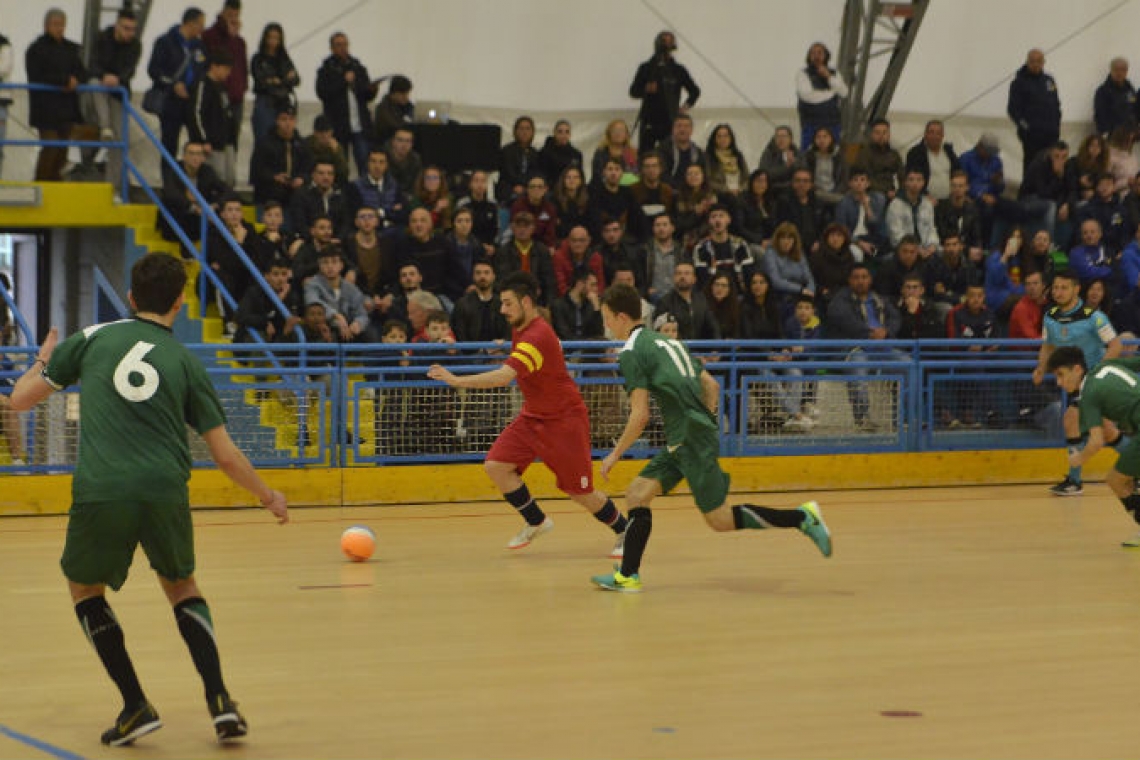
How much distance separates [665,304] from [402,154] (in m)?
3.19

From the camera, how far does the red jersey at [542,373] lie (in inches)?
457

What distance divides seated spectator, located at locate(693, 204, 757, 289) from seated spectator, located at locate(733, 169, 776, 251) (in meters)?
0.56

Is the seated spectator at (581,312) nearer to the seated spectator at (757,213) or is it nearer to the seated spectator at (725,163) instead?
the seated spectator at (757,213)

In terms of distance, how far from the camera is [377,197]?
1772cm

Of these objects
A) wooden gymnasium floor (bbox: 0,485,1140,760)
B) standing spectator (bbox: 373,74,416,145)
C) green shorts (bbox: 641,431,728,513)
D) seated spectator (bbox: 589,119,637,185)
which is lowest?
wooden gymnasium floor (bbox: 0,485,1140,760)

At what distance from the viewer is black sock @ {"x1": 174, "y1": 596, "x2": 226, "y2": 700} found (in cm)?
670

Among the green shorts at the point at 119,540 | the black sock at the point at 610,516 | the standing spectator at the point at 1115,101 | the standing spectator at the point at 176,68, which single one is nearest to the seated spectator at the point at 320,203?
the standing spectator at the point at 176,68

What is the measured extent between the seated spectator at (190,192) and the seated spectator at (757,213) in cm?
515

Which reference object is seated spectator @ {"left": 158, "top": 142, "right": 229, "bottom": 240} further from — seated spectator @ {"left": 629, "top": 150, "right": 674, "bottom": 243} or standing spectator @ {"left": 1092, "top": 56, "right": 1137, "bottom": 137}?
standing spectator @ {"left": 1092, "top": 56, "right": 1137, "bottom": 137}

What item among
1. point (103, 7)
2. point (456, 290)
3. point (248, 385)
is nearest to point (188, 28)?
point (103, 7)

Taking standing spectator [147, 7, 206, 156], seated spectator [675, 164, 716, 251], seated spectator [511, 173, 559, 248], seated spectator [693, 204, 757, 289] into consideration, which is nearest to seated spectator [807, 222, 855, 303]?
seated spectator [693, 204, 757, 289]

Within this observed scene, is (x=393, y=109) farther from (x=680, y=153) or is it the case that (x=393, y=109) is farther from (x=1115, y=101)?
(x=1115, y=101)

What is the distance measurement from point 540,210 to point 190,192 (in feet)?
10.9

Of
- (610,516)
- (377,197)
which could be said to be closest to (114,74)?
(377,197)
